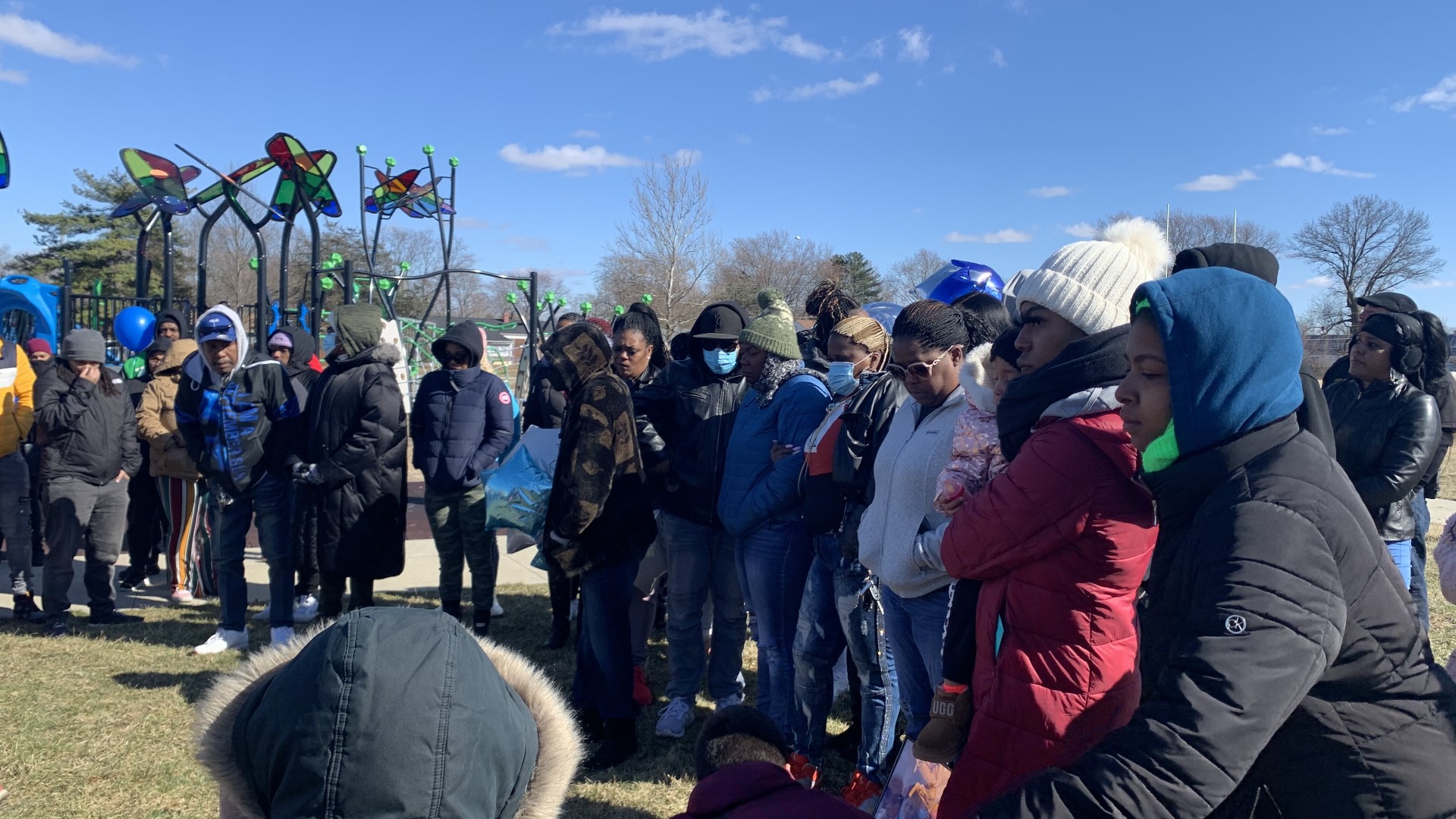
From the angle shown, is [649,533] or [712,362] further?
[712,362]

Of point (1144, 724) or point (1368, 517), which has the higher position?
point (1368, 517)

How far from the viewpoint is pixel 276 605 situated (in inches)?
228

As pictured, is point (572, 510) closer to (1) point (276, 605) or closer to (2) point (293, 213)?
(1) point (276, 605)

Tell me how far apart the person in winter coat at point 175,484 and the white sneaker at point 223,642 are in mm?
1388

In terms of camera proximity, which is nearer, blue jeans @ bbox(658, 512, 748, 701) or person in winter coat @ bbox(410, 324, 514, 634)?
blue jeans @ bbox(658, 512, 748, 701)

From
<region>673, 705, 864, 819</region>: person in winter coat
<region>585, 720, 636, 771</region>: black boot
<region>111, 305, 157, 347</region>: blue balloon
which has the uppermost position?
<region>111, 305, 157, 347</region>: blue balloon

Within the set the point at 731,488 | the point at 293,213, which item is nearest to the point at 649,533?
the point at 731,488

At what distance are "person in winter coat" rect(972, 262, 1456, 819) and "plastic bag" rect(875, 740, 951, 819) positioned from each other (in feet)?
4.21

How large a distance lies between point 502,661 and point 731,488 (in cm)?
298

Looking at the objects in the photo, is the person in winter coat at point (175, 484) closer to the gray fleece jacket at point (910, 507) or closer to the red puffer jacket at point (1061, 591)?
the gray fleece jacket at point (910, 507)

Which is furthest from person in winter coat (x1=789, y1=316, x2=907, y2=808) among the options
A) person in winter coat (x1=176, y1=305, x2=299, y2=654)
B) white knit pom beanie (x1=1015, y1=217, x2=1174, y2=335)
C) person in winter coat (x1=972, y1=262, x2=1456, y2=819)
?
person in winter coat (x1=176, y1=305, x2=299, y2=654)

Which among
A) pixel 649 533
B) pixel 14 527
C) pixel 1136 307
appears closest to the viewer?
pixel 1136 307

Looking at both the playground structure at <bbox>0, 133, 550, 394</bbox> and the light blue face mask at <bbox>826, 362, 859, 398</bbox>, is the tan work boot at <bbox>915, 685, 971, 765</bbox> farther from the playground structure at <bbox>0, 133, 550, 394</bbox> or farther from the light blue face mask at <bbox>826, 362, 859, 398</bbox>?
the playground structure at <bbox>0, 133, 550, 394</bbox>

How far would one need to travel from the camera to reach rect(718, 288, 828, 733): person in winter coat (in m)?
4.26
